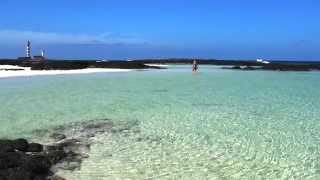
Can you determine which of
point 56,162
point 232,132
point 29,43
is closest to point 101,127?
point 232,132

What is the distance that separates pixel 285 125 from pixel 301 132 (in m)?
1.29

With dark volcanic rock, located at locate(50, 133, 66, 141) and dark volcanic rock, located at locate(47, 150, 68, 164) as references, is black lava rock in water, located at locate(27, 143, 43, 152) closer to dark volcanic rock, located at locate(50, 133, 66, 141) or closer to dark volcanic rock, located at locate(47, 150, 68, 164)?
dark volcanic rock, located at locate(47, 150, 68, 164)

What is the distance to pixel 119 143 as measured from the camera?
11477 millimetres

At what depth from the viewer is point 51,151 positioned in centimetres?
1036

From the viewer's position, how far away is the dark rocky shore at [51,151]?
27.6 feet

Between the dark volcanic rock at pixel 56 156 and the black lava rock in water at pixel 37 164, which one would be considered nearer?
the black lava rock in water at pixel 37 164

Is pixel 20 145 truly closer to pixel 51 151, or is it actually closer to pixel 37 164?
pixel 51 151

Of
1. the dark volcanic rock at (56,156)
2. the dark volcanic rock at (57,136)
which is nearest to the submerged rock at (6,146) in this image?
the dark volcanic rock at (56,156)

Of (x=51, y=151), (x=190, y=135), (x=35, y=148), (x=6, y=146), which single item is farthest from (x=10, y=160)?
(x=190, y=135)

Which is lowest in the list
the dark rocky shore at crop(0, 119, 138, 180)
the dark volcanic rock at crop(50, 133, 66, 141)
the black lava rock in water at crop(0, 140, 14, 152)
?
the dark volcanic rock at crop(50, 133, 66, 141)

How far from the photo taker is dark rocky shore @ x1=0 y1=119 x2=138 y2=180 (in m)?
8.41

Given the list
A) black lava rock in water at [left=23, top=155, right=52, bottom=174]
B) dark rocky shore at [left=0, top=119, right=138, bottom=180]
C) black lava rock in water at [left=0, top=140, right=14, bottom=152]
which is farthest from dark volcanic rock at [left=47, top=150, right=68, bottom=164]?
black lava rock in water at [left=0, top=140, right=14, bottom=152]

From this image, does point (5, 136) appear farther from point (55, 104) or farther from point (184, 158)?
point (55, 104)

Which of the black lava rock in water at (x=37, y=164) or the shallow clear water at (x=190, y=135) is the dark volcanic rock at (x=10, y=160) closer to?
the black lava rock in water at (x=37, y=164)
